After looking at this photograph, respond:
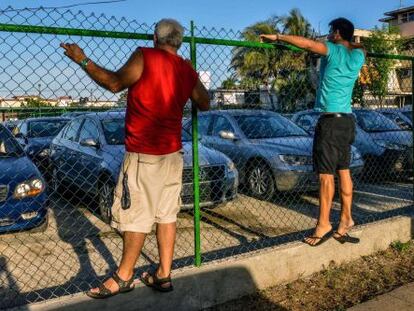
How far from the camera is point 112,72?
3111 mm

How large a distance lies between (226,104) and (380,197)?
3839 mm

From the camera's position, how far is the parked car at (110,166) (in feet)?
21.9

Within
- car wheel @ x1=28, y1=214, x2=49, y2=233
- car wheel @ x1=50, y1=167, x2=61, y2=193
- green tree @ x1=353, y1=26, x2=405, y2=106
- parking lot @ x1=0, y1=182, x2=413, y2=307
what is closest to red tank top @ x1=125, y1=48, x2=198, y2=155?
parking lot @ x1=0, y1=182, x2=413, y2=307

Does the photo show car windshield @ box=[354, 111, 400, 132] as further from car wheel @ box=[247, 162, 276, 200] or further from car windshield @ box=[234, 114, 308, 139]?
car wheel @ box=[247, 162, 276, 200]

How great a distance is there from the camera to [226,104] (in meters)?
6.08

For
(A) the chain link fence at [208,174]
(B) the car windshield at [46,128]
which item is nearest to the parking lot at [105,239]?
(A) the chain link fence at [208,174]

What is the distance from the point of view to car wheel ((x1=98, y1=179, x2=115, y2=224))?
6641mm

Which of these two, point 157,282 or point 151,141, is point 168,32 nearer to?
point 151,141

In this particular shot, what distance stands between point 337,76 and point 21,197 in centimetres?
368

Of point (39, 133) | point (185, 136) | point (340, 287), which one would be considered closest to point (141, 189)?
point (340, 287)

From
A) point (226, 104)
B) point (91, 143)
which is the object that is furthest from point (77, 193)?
point (226, 104)

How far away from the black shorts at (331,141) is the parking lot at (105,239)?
3.97 feet

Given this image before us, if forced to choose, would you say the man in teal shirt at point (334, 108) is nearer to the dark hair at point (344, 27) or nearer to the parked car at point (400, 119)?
the dark hair at point (344, 27)

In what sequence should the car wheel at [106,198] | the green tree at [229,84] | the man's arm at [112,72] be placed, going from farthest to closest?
the car wheel at [106,198]
the green tree at [229,84]
the man's arm at [112,72]
